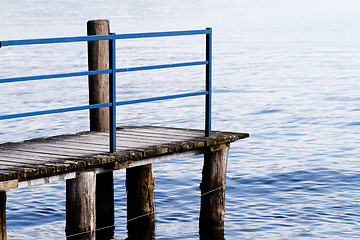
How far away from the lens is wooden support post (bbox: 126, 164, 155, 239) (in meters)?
9.91

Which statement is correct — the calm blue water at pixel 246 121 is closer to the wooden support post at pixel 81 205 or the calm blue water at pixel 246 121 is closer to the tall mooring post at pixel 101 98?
the tall mooring post at pixel 101 98

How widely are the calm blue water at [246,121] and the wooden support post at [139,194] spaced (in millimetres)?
355

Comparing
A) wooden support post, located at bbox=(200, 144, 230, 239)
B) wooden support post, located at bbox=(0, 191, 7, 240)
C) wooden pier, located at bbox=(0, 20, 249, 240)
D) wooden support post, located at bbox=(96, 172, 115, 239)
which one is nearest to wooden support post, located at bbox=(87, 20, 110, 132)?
wooden pier, located at bbox=(0, 20, 249, 240)

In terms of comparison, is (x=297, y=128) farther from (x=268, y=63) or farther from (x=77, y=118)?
(x=268, y=63)

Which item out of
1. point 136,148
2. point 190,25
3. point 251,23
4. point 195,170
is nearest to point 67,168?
point 136,148

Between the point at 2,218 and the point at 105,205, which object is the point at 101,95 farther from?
the point at 2,218

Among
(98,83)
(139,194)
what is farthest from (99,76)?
(139,194)

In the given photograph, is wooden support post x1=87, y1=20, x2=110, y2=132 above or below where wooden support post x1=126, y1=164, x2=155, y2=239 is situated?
above

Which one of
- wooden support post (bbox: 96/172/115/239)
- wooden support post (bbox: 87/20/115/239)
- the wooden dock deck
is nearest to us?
the wooden dock deck

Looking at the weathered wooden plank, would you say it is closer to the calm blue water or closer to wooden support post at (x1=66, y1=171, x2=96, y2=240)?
wooden support post at (x1=66, y1=171, x2=96, y2=240)

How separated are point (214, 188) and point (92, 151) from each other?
72.4 inches

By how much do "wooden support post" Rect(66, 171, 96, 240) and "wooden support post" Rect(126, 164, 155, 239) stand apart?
6.14 feet

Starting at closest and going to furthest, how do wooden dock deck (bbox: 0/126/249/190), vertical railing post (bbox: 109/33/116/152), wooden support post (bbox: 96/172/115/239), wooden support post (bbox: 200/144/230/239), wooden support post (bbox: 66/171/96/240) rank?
1. wooden dock deck (bbox: 0/126/249/190)
2. wooden support post (bbox: 66/171/96/240)
3. vertical railing post (bbox: 109/33/116/152)
4. wooden support post (bbox: 200/144/230/239)
5. wooden support post (bbox: 96/172/115/239)

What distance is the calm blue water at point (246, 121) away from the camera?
1124 cm
